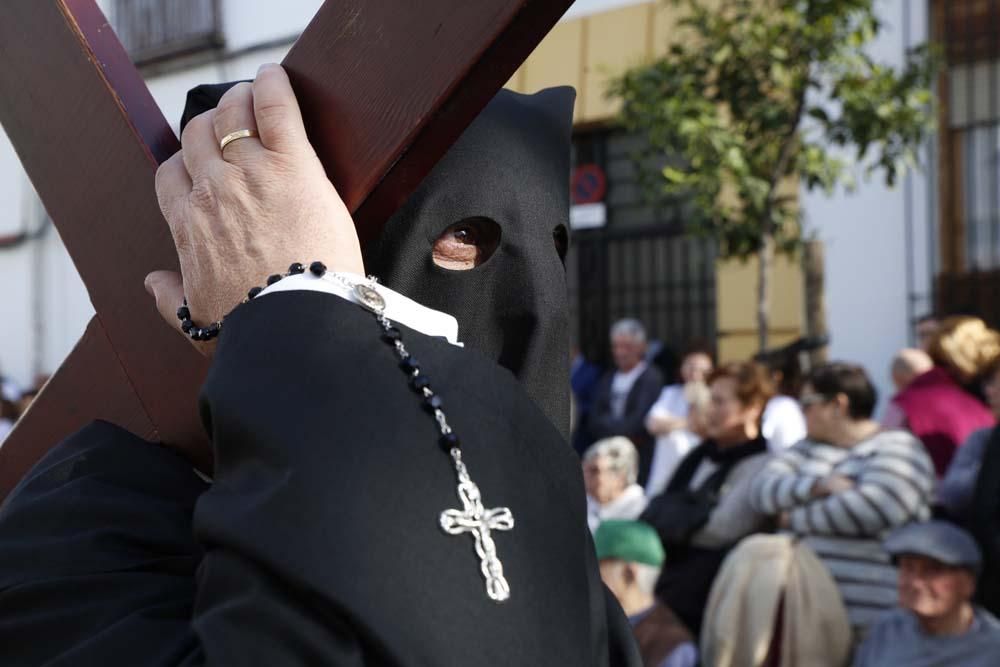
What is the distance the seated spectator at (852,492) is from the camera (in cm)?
408

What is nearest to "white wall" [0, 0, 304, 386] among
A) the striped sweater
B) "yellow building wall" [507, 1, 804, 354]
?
"yellow building wall" [507, 1, 804, 354]

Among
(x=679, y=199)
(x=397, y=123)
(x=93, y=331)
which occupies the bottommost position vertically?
(x=93, y=331)

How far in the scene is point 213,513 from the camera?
2.73 feet

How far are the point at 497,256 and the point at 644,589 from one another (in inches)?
125

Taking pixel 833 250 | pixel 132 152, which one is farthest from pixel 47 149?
pixel 833 250

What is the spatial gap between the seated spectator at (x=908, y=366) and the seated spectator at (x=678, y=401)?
86cm

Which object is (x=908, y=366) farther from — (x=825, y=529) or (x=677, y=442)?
(x=825, y=529)

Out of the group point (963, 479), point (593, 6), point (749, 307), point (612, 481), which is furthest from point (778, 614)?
point (593, 6)

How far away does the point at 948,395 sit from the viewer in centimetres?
490

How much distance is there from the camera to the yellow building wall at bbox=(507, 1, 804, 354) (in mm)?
8758

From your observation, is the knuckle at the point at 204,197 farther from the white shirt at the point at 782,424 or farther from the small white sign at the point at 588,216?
the small white sign at the point at 588,216

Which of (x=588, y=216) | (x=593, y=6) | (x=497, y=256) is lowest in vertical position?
(x=497, y=256)

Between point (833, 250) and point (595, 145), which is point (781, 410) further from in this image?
point (595, 145)

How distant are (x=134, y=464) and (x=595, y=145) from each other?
9.34m
